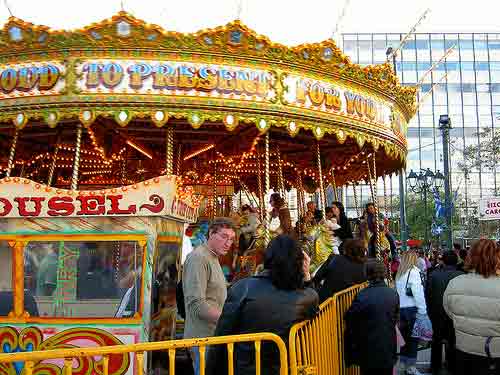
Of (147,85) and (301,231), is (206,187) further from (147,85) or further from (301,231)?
(147,85)

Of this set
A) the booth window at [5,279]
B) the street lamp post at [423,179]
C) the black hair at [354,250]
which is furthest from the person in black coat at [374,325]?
the street lamp post at [423,179]

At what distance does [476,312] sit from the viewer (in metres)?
4.41

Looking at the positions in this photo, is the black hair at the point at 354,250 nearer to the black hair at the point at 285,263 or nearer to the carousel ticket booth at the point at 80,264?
the carousel ticket booth at the point at 80,264

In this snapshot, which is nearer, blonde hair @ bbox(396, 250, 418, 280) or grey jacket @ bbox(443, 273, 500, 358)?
grey jacket @ bbox(443, 273, 500, 358)

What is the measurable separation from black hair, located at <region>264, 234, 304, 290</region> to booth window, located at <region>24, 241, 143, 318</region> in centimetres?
292

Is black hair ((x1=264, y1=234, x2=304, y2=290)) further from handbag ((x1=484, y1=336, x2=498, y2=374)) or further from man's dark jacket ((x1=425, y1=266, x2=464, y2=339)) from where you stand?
man's dark jacket ((x1=425, y1=266, x2=464, y2=339))

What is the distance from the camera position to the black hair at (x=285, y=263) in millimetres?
3209

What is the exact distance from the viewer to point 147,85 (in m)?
8.77

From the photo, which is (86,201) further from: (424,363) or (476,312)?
(424,363)

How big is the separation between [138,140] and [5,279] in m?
7.57

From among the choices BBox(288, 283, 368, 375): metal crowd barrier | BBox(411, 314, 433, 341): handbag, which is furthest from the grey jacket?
BBox(411, 314, 433, 341): handbag

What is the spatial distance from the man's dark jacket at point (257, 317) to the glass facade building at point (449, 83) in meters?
60.6

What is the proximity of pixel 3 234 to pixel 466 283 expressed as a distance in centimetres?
456

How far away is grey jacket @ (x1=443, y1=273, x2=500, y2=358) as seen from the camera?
14.3ft
